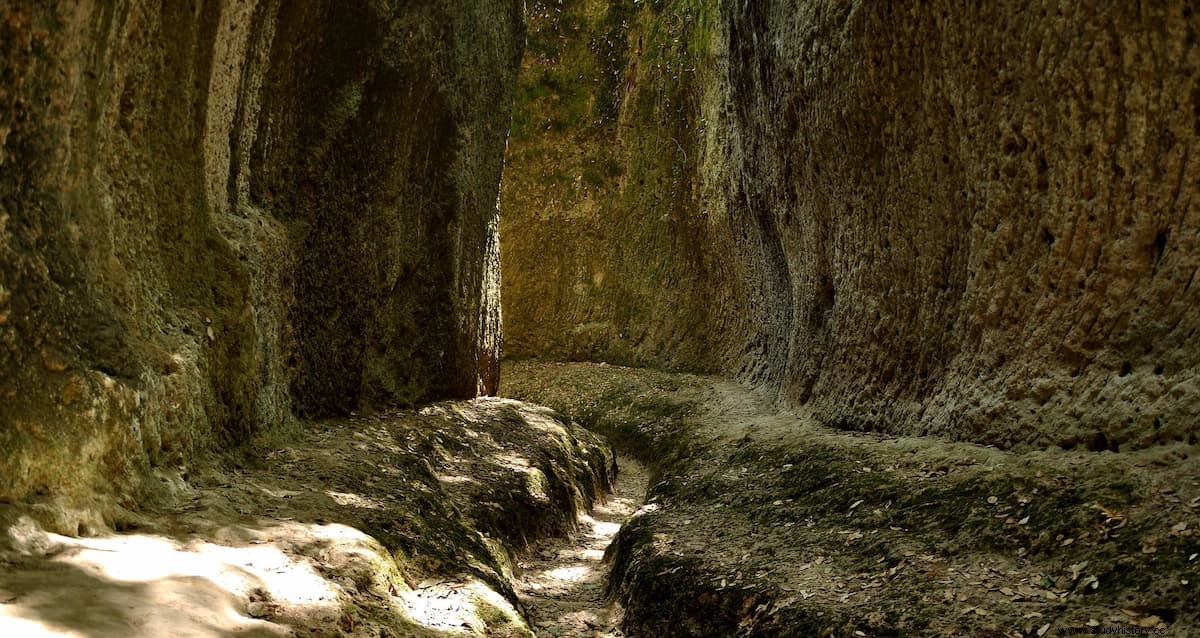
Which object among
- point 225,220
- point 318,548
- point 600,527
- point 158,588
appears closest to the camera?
point 158,588

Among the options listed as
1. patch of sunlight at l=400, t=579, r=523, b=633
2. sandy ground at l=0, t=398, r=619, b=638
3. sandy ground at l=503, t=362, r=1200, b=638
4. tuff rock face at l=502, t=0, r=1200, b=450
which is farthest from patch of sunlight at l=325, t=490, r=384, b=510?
tuff rock face at l=502, t=0, r=1200, b=450

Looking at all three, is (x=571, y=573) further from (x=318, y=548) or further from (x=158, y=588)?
(x=158, y=588)

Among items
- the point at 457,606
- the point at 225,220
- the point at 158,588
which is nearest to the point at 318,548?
the point at 457,606

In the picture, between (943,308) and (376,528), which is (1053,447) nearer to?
(943,308)

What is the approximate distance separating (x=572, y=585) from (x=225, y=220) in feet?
13.6

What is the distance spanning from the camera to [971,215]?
7.21 metres

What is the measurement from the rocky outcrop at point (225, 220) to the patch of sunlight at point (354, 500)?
2.91 feet

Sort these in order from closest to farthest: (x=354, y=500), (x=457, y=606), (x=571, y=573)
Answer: (x=457, y=606), (x=354, y=500), (x=571, y=573)

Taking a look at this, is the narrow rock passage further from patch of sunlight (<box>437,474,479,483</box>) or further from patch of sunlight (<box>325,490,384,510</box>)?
patch of sunlight (<box>325,490,384,510</box>)

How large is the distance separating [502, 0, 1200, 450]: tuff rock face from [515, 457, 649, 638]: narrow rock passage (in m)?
2.92

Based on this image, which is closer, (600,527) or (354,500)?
(354,500)

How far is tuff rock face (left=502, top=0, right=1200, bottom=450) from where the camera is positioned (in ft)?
17.8

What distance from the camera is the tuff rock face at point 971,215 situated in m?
5.42

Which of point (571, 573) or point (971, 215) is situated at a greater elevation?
point (971, 215)
